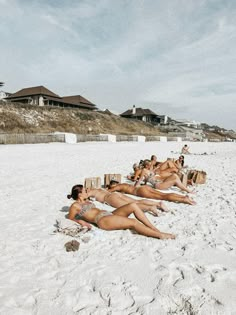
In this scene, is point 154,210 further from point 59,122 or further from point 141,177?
point 59,122

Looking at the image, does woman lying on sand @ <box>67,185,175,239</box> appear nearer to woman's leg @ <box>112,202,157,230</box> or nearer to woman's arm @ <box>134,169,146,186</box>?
woman's leg @ <box>112,202,157,230</box>

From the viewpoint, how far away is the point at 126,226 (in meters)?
4.20

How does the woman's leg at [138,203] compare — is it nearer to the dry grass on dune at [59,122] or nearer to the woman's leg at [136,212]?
the woman's leg at [136,212]

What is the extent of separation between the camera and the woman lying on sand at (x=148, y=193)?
243 inches

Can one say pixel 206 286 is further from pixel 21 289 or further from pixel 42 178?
pixel 42 178

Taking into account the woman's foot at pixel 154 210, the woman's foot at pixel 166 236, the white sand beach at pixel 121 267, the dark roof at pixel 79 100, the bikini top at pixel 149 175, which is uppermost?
the dark roof at pixel 79 100

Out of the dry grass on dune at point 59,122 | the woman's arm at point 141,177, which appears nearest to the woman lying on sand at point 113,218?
the woman's arm at point 141,177

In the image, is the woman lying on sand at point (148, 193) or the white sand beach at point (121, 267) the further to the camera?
the woman lying on sand at point (148, 193)

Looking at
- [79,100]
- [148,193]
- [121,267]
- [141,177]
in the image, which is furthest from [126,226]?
[79,100]

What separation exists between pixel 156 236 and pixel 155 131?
198 feet

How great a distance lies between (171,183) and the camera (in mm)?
7367

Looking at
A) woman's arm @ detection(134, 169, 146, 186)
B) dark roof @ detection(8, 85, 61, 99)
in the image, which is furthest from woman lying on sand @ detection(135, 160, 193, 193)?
dark roof @ detection(8, 85, 61, 99)

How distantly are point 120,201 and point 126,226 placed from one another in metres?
1.34

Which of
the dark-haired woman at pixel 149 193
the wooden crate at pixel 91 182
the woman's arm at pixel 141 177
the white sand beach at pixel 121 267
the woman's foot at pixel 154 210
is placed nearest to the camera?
the white sand beach at pixel 121 267
